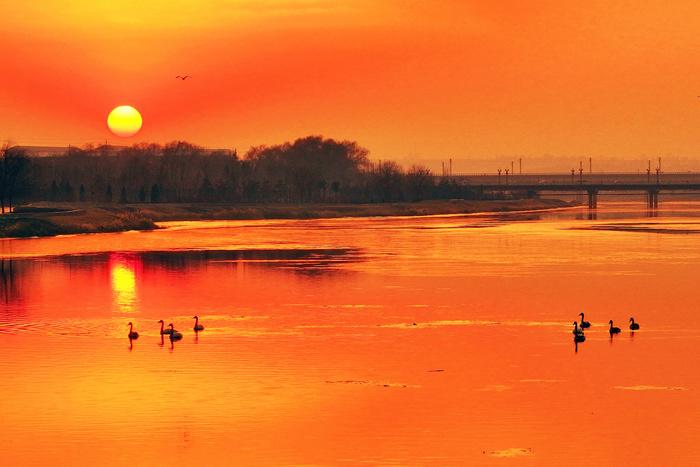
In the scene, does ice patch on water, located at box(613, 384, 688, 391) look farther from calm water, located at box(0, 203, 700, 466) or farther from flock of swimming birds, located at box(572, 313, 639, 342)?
flock of swimming birds, located at box(572, 313, 639, 342)

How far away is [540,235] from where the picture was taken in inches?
4584

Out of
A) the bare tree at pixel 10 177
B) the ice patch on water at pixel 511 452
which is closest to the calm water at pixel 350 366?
the ice patch on water at pixel 511 452

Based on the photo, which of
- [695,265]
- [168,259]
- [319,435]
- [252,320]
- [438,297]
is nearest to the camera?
[319,435]

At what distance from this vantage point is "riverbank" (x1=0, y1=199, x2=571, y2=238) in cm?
11119

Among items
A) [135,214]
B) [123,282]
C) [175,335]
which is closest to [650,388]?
[175,335]

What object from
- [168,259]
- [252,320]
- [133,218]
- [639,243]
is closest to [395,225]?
[133,218]

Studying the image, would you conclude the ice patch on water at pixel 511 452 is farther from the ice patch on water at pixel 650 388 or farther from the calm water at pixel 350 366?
the ice patch on water at pixel 650 388

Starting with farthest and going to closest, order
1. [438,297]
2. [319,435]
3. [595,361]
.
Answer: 1. [438,297]
2. [595,361]
3. [319,435]

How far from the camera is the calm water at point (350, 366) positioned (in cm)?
2589

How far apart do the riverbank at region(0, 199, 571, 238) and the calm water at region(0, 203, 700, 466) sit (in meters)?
38.3

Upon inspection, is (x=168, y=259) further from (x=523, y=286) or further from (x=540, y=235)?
(x=540, y=235)

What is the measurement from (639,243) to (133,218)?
55.2 meters

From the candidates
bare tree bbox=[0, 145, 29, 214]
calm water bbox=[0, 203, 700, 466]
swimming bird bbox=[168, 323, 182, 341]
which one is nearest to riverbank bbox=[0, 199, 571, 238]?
bare tree bbox=[0, 145, 29, 214]

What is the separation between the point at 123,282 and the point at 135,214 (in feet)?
247
